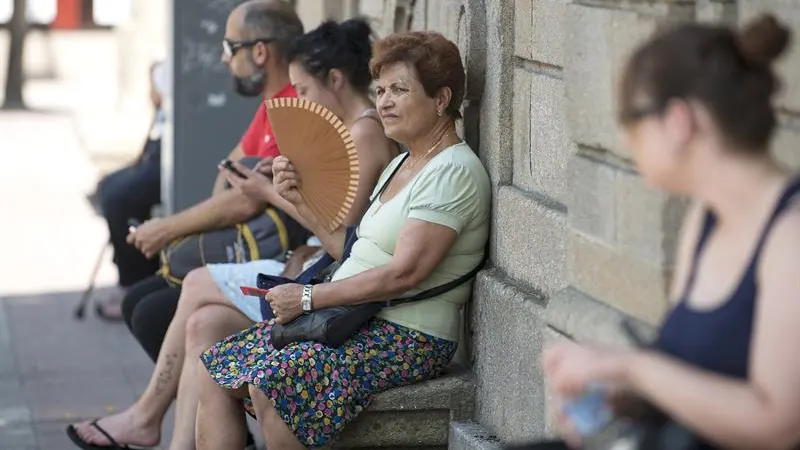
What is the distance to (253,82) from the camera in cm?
609

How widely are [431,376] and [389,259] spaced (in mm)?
395

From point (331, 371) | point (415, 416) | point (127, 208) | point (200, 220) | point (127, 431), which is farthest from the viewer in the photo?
point (127, 208)

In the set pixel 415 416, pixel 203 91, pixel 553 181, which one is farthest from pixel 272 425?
pixel 203 91

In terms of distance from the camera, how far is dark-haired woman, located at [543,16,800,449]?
233cm

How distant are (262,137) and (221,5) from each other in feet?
7.78

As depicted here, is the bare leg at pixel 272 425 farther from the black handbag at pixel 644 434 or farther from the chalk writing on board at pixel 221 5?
the chalk writing on board at pixel 221 5

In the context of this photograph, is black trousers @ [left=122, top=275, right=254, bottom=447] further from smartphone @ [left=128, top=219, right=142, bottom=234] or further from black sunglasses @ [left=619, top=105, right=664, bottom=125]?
black sunglasses @ [left=619, top=105, right=664, bottom=125]

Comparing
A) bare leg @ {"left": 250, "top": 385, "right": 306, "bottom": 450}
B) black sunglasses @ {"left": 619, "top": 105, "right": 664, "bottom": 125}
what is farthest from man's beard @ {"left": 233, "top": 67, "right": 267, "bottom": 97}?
black sunglasses @ {"left": 619, "top": 105, "right": 664, "bottom": 125}

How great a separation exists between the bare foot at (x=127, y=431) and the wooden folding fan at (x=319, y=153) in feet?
3.78

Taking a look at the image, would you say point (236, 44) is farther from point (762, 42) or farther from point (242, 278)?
point (762, 42)

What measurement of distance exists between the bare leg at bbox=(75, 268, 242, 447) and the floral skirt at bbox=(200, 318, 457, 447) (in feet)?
2.60

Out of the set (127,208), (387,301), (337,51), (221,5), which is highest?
(221,5)

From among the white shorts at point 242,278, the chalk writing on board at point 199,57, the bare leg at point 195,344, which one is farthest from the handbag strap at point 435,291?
the chalk writing on board at point 199,57

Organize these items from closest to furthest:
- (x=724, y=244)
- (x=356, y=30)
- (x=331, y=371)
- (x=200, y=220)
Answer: (x=724, y=244) < (x=331, y=371) < (x=356, y=30) < (x=200, y=220)
